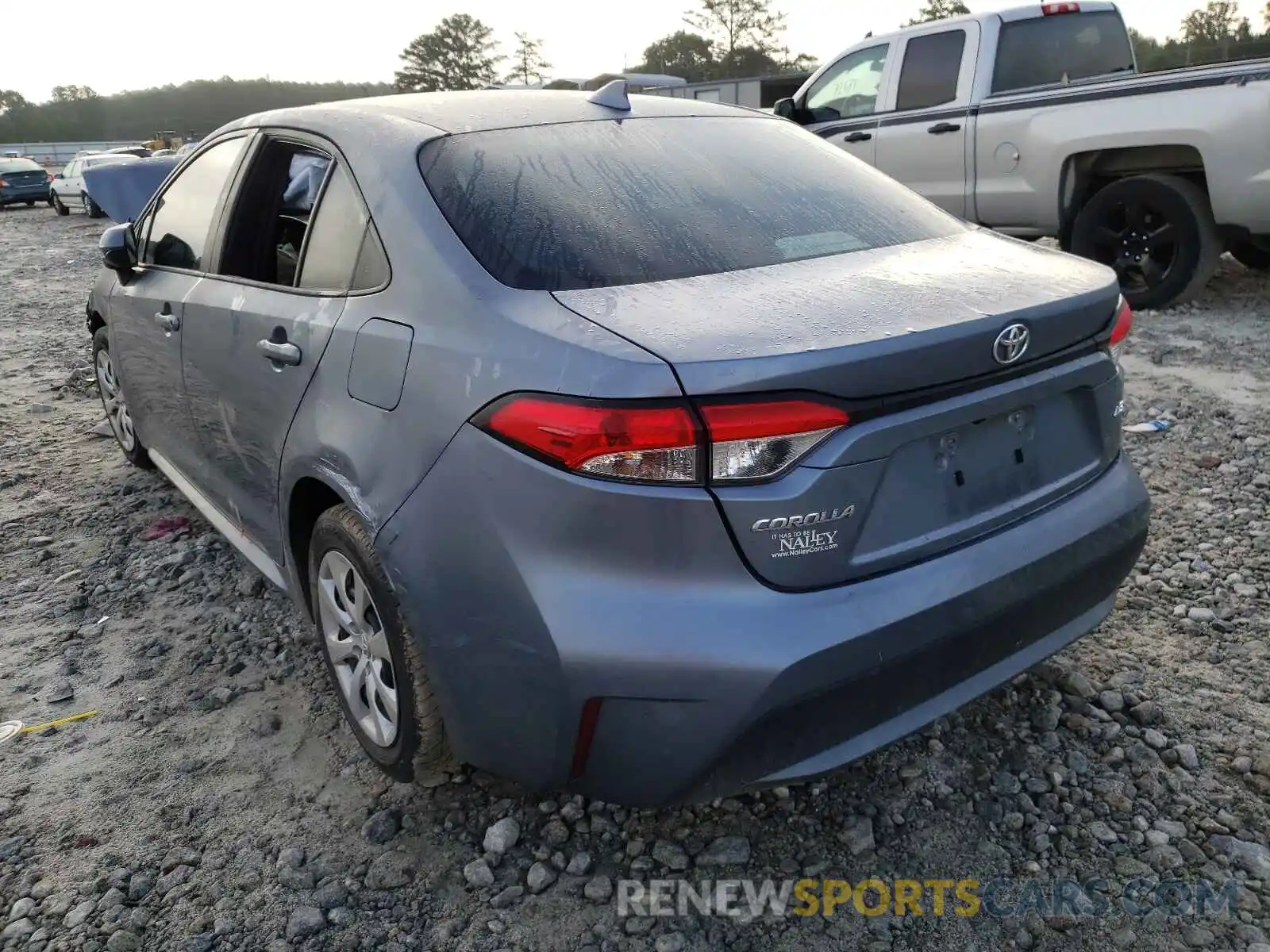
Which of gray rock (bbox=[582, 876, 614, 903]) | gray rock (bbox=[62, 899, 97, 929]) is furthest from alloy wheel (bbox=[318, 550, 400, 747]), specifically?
gray rock (bbox=[62, 899, 97, 929])

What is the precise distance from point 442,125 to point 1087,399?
1.70 metres

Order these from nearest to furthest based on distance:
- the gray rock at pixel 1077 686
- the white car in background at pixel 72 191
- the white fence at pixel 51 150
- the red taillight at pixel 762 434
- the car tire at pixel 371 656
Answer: the red taillight at pixel 762 434 → the car tire at pixel 371 656 → the gray rock at pixel 1077 686 → the white car in background at pixel 72 191 → the white fence at pixel 51 150

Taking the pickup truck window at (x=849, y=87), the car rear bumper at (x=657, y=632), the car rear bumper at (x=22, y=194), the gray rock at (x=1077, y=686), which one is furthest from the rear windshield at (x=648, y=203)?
the car rear bumper at (x=22, y=194)

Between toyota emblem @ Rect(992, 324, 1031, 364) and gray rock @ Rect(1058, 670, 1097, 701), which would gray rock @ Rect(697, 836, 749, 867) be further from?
toyota emblem @ Rect(992, 324, 1031, 364)

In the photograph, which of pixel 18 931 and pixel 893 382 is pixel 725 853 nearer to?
pixel 893 382

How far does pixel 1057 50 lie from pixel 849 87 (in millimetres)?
1641

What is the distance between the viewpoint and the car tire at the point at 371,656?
2195 millimetres

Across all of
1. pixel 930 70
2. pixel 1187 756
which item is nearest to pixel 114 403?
pixel 1187 756

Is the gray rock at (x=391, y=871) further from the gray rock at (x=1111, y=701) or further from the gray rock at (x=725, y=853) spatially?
the gray rock at (x=1111, y=701)

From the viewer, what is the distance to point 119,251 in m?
3.81

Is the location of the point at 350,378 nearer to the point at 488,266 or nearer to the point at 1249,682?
the point at 488,266

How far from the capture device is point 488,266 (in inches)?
82.3

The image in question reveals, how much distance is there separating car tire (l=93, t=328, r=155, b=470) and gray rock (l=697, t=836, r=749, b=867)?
3.41 meters

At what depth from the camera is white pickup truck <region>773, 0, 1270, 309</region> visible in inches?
239
